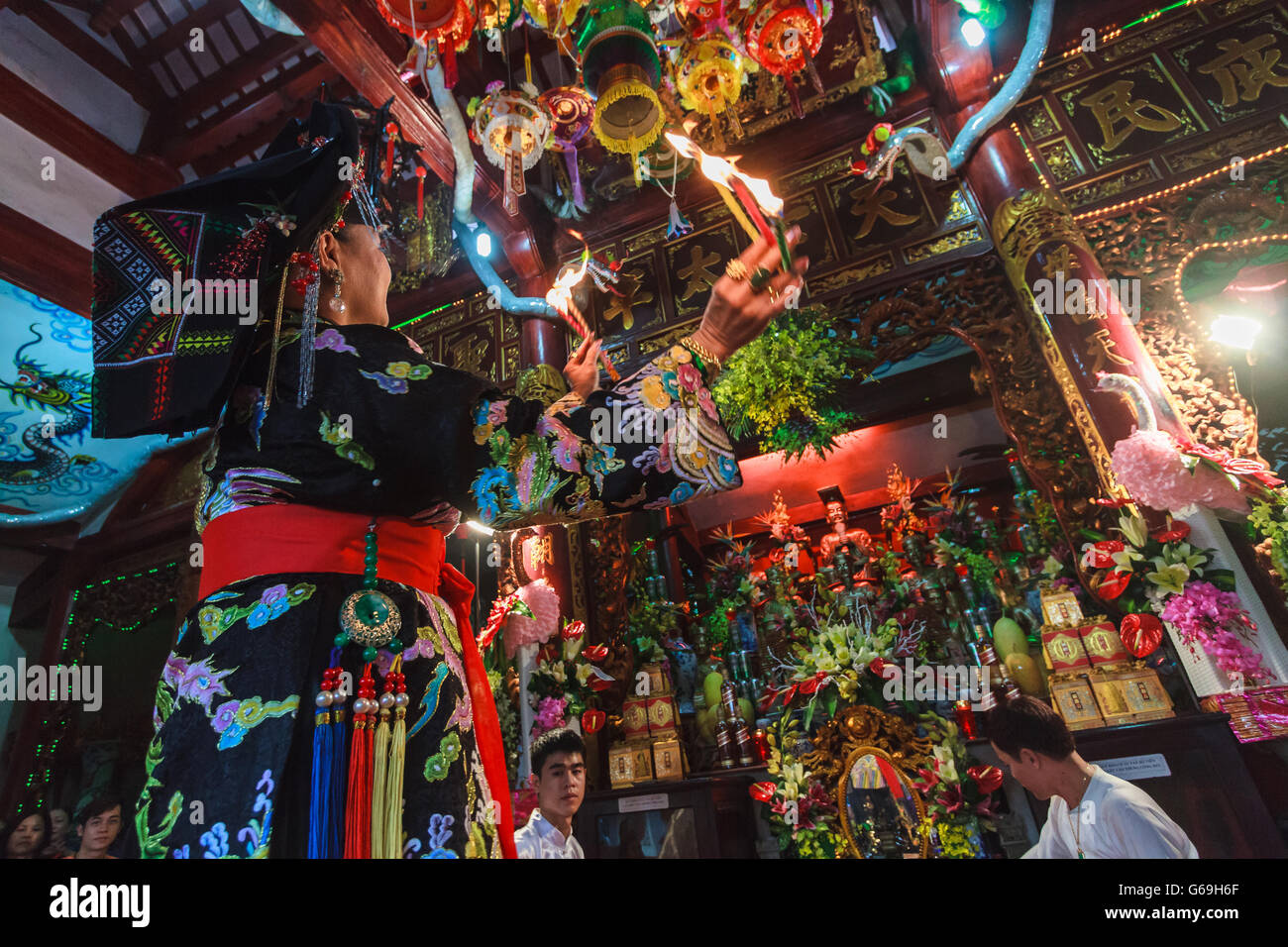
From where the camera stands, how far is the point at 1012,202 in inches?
131

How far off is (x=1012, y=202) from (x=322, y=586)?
3.57 meters

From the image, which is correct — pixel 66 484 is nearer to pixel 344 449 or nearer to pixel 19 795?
pixel 19 795

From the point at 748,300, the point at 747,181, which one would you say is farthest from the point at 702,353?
the point at 747,181

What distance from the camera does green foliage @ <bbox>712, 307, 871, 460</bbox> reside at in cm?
357

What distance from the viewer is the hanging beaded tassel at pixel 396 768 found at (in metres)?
0.87

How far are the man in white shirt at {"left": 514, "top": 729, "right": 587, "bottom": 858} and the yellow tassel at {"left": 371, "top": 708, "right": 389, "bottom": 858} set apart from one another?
2.04 meters

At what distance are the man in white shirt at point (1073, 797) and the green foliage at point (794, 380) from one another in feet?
5.66

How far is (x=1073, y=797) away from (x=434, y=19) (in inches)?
147

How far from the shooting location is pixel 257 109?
3.71 meters

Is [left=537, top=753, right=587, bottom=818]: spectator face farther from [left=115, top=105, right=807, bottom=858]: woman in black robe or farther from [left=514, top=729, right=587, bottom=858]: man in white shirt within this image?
[left=115, top=105, right=807, bottom=858]: woman in black robe

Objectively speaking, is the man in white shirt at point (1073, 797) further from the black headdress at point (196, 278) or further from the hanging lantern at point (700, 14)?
the hanging lantern at point (700, 14)

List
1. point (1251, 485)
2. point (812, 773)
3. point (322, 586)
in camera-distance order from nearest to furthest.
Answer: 1. point (322, 586)
2. point (1251, 485)
3. point (812, 773)
